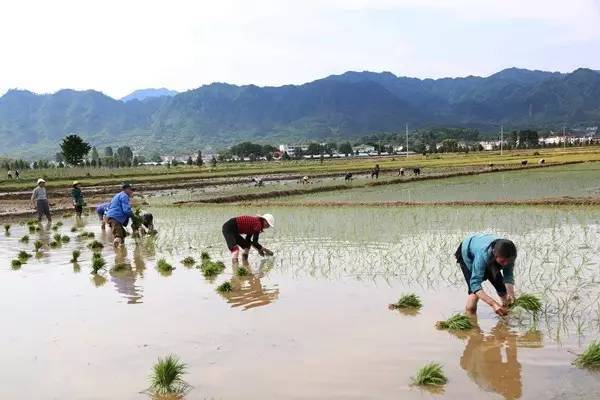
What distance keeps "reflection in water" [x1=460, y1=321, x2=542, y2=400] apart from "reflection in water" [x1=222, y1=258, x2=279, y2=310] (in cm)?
259

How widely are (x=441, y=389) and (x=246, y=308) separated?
2982 millimetres

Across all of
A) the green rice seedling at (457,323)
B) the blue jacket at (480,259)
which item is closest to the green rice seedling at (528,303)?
the blue jacket at (480,259)

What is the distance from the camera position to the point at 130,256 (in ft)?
36.9

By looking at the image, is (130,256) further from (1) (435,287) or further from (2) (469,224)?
(2) (469,224)

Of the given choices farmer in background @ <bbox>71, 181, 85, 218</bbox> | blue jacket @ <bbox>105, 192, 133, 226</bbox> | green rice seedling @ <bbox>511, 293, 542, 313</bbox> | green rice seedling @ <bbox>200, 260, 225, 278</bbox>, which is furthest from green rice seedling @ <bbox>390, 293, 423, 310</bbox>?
farmer in background @ <bbox>71, 181, 85, 218</bbox>

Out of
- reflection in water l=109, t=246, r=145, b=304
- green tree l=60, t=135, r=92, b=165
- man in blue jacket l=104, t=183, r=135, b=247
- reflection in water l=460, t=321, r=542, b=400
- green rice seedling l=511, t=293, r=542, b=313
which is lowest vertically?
reflection in water l=109, t=246, r=145, b=304

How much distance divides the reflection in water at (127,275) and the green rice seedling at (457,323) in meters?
3.76

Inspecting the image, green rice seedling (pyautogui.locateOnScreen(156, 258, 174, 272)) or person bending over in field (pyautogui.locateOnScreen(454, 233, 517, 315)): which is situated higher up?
person bending over in field (pyautogui.locateOnScreen(454, 233, 517, 315))

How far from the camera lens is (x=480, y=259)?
229 inches

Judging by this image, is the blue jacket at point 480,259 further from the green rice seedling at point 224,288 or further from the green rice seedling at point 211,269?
the green rice seedling at point 211,269

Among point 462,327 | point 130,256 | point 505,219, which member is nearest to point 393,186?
point 505,219

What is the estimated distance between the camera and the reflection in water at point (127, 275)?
7.95 meters

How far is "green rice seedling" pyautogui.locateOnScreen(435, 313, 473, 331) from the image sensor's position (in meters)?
5.83

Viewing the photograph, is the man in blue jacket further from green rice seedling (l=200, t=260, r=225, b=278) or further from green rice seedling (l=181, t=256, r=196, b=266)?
green rice seedling (l=200, t=260, r=225, b=278)
